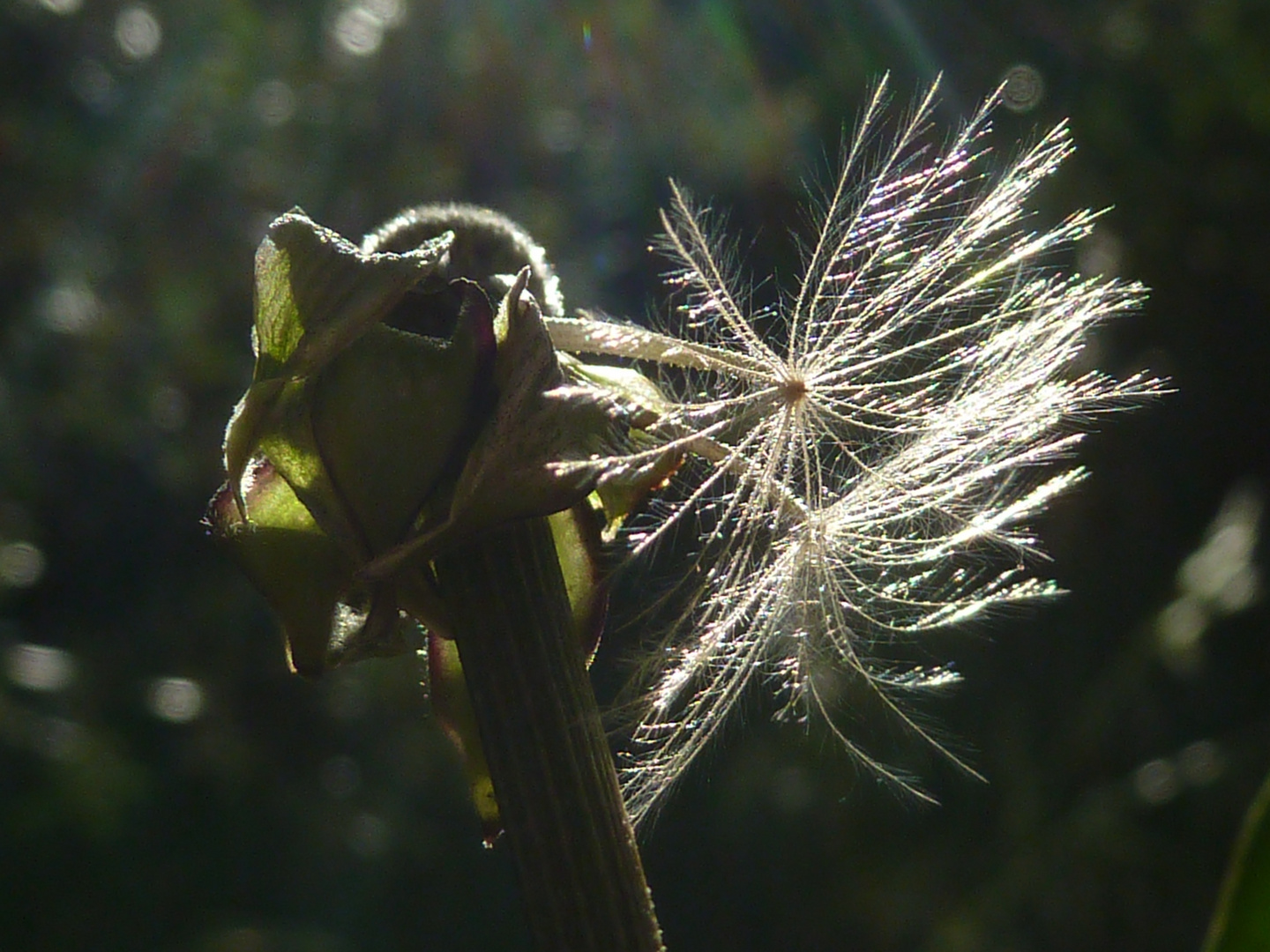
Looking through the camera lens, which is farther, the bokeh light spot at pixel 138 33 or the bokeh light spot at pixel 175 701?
the bokeh light spot at pixel 138 33

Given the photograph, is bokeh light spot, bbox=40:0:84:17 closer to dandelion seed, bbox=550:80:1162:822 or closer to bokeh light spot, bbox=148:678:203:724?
bokeh light spot, bbox=148:678:203:724

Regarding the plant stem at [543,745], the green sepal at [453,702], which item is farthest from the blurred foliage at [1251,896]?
the green sepal at [453,702]

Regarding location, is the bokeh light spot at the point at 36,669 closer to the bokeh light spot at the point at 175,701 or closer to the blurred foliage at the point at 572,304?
Answer: the blurred foliage at the point at 572,304

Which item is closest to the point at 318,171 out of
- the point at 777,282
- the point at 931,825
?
the point at 931,825

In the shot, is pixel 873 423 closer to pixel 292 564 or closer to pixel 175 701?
pixel 292 564

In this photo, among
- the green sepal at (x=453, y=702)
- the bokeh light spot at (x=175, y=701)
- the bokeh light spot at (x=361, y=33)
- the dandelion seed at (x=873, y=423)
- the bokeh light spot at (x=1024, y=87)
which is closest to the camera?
the green sepal at (x=453, y=702)

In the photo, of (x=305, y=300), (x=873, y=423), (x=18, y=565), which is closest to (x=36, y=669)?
(x=18, y=565)

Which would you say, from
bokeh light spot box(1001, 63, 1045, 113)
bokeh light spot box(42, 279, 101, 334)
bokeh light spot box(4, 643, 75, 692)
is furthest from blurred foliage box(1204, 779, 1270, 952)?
bokeh light spot box(42, 279, 101, 334)

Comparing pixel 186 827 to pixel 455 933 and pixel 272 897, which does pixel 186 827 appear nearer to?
pixel 272 897
